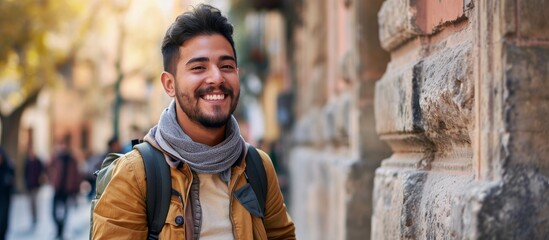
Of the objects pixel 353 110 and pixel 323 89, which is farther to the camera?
pixel 323 89

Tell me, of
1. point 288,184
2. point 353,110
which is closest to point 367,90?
point 353,110

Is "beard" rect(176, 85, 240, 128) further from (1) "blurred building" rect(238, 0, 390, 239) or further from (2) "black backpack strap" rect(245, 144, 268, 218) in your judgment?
(1) "blurred building" rect(238, 0, 390, 239)

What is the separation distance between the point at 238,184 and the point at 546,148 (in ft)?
3.69

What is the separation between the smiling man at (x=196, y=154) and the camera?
270cm

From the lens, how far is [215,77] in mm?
2865

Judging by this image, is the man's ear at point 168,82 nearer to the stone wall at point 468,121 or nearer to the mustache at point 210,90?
the mustache at point 210,90

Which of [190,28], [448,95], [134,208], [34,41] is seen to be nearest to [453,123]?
[448,95]

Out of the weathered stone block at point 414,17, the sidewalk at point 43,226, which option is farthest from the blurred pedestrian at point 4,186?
the weathered stone block at point 414,17

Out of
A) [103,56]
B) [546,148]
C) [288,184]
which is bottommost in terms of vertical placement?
[288,184]

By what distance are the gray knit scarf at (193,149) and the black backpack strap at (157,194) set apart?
50 millimetres

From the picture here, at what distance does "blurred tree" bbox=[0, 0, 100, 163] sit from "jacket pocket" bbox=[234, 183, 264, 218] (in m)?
19.4

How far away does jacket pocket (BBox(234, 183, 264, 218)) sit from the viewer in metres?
2.88

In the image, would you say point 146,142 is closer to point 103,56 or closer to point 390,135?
point 390,135

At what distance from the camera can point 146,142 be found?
2906 mm
